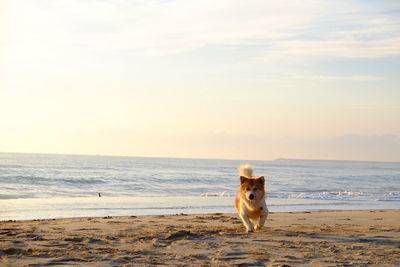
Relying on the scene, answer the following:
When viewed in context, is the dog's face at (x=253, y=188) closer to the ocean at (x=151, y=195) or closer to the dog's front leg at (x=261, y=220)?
the dog's front leg at (x=261, y=220)

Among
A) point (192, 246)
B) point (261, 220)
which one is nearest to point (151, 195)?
point (261, 220)

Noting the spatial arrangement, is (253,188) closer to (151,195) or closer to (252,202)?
(252,202)

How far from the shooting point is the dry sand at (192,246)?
15.9ft

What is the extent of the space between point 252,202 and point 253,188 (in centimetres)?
26

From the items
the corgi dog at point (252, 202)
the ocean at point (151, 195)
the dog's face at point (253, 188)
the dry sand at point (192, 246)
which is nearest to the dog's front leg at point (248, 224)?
the corgi dog at point (252, 202)

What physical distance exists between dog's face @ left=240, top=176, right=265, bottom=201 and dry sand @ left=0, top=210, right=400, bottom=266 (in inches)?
21.0

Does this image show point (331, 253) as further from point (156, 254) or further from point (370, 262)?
point (156, 254)

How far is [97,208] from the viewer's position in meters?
12.7

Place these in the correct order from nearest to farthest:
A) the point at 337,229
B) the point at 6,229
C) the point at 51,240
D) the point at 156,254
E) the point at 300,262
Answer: the point at 300,262 < the point at 156,254 < the point at 51,240 < the point at 6,229 < the point at 337,229

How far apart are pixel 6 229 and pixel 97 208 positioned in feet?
18.6

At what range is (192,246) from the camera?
18.6ft

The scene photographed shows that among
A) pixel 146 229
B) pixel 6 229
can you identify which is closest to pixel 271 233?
pixel 146 229

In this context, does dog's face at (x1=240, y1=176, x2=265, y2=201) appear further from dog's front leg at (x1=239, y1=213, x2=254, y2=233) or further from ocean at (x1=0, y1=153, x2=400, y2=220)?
ocean at (x1=0, y1=153, x2=400, y2=220)

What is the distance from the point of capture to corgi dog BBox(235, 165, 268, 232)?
7.12 meters
